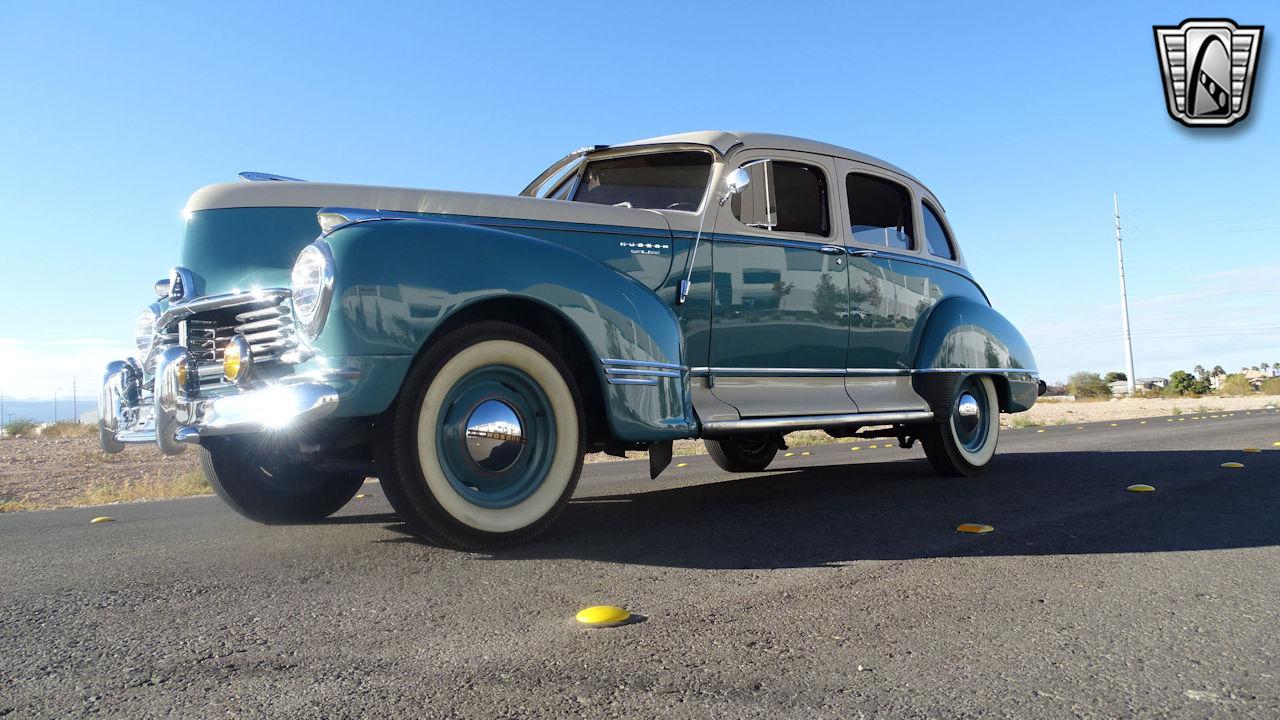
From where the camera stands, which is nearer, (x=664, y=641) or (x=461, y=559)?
(x=664, y=641)

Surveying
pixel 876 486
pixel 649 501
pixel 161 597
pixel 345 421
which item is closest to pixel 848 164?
pixel 876 486

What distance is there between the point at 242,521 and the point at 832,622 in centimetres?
355

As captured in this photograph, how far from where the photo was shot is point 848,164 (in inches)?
219

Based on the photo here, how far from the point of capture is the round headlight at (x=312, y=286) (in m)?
3.12

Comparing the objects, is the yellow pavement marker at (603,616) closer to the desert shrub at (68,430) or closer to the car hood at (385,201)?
the car hood at (385,201)

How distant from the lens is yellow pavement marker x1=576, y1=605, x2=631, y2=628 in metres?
2.34

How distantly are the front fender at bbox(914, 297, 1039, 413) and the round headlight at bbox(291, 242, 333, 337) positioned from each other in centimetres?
406

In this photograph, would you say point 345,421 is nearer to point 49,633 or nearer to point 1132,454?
point 49,633

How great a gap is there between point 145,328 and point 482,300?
221cm

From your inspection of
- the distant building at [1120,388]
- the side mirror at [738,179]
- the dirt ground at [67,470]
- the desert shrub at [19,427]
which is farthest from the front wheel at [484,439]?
the distant building at [1120,388]

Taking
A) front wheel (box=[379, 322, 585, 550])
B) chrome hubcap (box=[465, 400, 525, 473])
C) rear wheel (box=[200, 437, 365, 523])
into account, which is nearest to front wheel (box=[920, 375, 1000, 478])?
front wheel (box=[379, 322, 585, 550])

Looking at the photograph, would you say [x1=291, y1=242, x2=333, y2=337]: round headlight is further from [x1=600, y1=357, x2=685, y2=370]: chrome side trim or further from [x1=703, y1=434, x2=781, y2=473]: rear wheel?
[x1=703, y1=434, x2=781, y2=473]: rear wheel

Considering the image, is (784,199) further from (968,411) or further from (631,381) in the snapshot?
(968,411)

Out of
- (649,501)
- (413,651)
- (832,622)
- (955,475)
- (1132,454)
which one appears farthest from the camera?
(1132,454)
